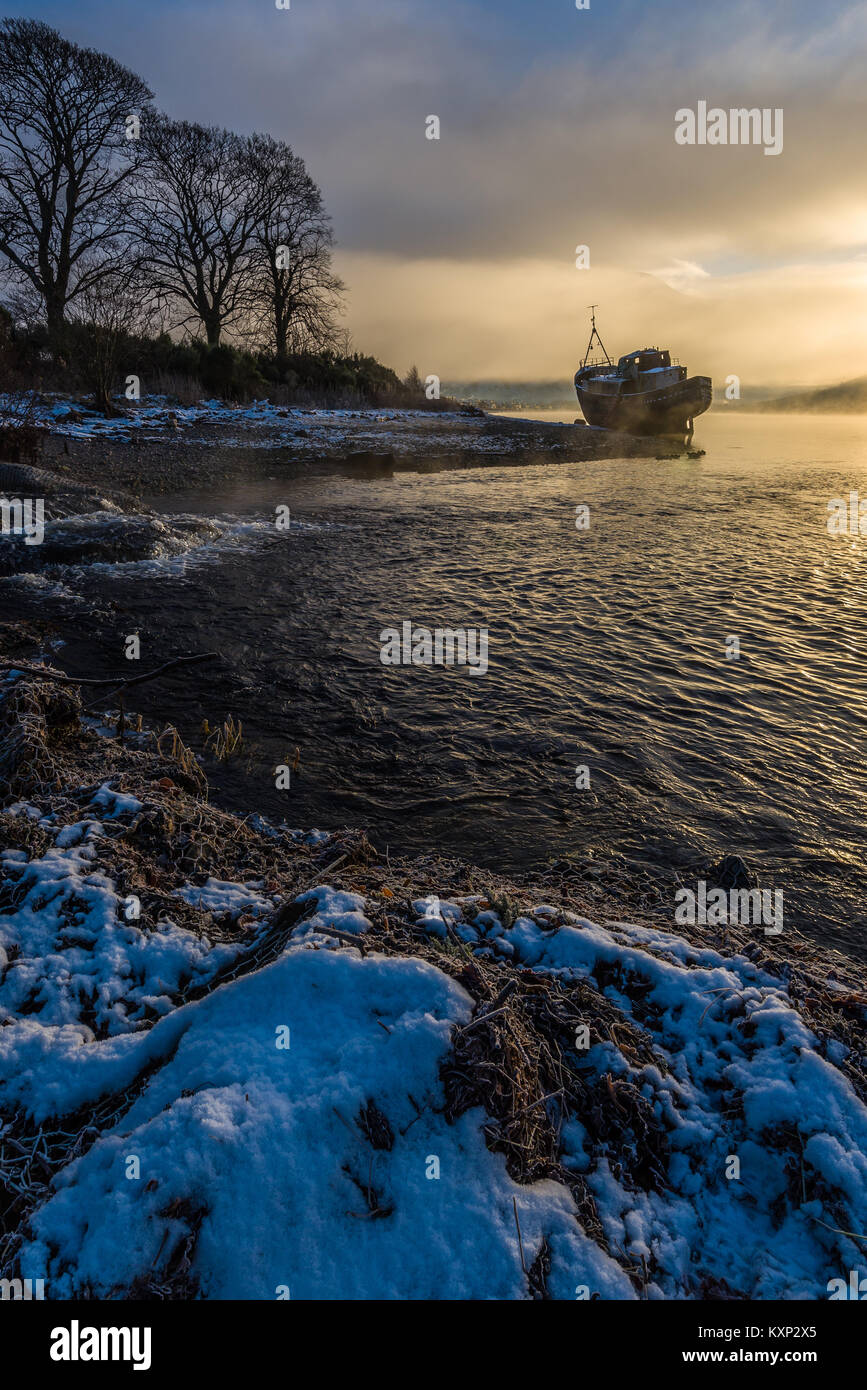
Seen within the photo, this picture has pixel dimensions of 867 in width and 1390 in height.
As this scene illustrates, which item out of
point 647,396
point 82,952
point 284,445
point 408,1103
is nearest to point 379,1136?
point 408,1103

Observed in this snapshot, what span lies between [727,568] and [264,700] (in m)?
9.13

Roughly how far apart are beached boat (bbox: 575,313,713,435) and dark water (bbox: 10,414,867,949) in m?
30.7

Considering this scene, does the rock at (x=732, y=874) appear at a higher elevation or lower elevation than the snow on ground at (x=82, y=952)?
lower

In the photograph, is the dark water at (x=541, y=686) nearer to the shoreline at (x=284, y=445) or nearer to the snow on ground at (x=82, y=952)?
the snow on ground at (x=82, y=952)

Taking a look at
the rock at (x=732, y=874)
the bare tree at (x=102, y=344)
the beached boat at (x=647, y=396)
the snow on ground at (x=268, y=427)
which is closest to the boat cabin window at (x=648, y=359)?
the beached boat at (x=647, y=396)

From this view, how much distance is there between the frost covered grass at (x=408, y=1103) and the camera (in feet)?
5.31

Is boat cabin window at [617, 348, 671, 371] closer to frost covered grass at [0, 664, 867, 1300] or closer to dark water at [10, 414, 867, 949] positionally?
dark water at [10, 414, 867, 949]

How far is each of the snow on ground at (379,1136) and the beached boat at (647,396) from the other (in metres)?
44.3

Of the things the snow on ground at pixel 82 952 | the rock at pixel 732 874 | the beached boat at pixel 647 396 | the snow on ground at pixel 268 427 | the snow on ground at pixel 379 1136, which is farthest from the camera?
the beached boat at pixel 647 396

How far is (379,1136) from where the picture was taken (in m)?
1.80

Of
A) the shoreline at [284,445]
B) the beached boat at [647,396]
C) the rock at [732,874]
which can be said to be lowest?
the rock at [732,874]

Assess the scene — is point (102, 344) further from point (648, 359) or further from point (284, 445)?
point (648, 359)
